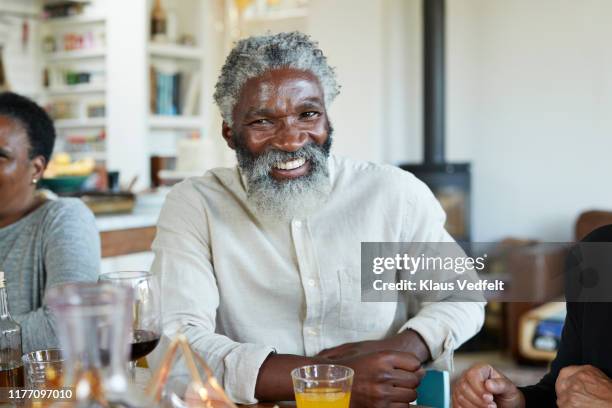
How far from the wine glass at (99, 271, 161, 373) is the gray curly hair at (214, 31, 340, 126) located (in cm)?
73

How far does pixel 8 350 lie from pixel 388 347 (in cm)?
69

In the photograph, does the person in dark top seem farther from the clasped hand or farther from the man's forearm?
the man's forearm

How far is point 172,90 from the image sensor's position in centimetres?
609

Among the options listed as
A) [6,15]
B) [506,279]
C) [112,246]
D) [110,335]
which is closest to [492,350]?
[506,279]

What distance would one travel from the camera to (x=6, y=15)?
623cm

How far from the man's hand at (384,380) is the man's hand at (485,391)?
0.09 metres

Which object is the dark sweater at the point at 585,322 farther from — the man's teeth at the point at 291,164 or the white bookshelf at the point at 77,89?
the white bookshelf at the point at 77,89

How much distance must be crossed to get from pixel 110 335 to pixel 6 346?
0.73 meters

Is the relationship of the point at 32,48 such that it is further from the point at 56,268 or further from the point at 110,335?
the point at 110,335

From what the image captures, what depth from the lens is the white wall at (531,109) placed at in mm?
4879

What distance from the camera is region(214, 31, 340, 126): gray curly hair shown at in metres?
1.61

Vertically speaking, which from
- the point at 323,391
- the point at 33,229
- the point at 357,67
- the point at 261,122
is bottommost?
the point at 323,391

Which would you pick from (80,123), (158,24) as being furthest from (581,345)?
(80,123)

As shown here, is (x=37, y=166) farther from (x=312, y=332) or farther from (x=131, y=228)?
(x=131, y=228)
